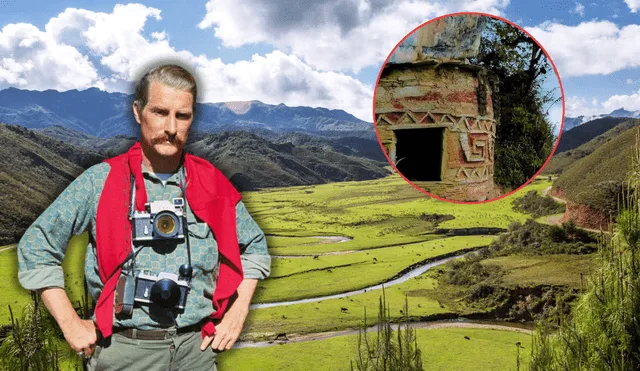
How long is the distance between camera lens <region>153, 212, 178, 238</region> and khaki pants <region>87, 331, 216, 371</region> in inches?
18.6

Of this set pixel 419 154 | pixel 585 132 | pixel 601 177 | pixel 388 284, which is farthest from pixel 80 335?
pixel 585 132

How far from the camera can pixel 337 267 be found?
3550 cm

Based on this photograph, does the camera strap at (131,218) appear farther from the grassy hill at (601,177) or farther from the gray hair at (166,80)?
the grassy hill at (601,177)

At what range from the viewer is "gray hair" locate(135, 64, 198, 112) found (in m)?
2.38

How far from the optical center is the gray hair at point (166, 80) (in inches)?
93.5

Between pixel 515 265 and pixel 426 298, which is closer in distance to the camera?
pixel 426 298

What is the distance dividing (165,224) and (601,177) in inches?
1708

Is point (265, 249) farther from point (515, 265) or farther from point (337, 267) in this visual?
point (515, 265)

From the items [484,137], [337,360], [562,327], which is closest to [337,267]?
[337,360]

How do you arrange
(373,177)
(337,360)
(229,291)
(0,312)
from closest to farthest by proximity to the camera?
(229,291)
(337,360)
(0,312)
(373,177)

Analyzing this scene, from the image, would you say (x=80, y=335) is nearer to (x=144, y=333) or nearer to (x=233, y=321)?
(x=144, y=333)

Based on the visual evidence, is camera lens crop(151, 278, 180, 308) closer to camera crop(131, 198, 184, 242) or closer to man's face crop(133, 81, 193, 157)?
camera crop(131, 198, 184, 242)

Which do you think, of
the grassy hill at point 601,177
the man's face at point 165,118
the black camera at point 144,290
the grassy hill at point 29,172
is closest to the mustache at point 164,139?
the man's face at point 165,118

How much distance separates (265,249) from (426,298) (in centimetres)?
2759
